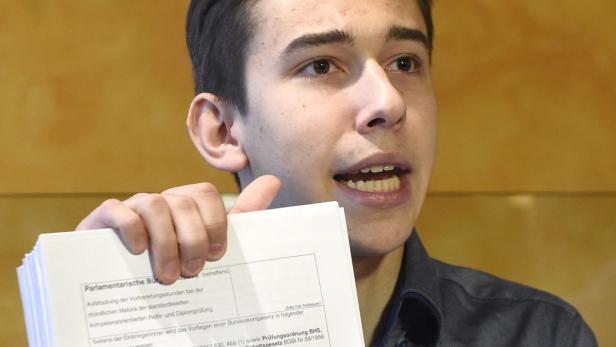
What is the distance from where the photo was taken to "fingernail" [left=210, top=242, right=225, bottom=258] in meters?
0.74

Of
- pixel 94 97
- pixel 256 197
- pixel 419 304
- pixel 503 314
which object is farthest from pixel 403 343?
pixel 94 97

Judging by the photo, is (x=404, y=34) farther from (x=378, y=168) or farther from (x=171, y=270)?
(x=171, y=270)

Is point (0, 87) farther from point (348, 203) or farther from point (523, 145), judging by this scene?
point (523, 145)

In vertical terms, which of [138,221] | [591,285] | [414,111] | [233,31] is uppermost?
[233,31]

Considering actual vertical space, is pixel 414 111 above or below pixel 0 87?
below

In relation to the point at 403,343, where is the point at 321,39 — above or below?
above

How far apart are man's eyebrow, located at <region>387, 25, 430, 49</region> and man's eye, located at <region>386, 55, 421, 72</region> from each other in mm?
23

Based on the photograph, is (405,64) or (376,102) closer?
(376,102)

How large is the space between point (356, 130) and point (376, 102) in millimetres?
37

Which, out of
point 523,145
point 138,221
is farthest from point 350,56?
point 523,145

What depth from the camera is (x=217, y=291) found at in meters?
0.74

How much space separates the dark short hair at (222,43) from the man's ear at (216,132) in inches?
0.6

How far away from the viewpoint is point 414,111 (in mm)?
1047

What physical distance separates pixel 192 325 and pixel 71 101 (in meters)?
0.84
